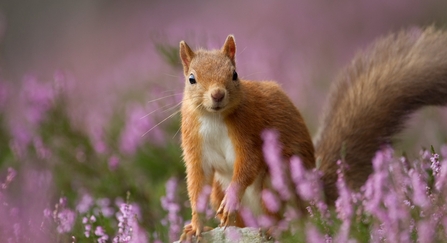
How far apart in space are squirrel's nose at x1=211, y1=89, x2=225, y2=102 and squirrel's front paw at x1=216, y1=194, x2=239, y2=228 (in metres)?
0.37

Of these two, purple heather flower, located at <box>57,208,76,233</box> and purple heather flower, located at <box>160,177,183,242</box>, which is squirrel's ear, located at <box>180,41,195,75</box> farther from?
purple heather flower, located at <box>57,208,76,233</box>

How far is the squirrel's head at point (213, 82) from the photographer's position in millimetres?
2850

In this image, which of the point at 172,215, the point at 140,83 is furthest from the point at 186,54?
the point at 140,83

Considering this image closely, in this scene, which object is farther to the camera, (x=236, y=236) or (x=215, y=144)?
(x=215, y=144)

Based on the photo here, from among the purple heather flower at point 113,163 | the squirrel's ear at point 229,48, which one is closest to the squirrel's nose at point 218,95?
the squirrel's ear at point 229,48

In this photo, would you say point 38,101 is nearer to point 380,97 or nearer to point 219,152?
point 219,152

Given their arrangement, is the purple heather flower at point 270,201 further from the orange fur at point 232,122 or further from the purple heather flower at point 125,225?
the purple heather flower at point 125,225

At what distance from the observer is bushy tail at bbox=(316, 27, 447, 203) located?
3338 mm

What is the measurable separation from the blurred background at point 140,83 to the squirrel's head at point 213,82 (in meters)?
0.17

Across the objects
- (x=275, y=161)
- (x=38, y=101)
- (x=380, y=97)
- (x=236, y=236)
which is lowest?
(x=236, y=236)

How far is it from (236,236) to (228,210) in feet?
0.77

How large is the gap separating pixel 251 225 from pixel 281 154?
31 centimetres

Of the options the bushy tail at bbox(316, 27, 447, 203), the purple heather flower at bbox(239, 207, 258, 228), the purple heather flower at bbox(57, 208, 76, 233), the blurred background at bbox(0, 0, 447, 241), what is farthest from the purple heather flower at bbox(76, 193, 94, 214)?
the bushy tail at bbox(316, 27, 447, 203)

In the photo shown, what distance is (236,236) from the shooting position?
8.81 feet
